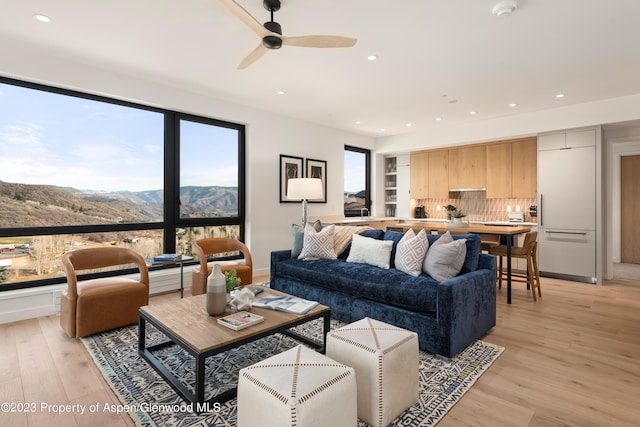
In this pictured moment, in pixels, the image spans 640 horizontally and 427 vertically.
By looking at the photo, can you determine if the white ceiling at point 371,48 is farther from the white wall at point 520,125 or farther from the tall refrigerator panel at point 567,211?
the tall refrigerator panel at point 567,211

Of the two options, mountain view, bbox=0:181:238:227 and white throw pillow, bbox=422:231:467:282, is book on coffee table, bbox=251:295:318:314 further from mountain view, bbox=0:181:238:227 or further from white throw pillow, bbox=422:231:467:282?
mountain view, bbox=0:181:238:227

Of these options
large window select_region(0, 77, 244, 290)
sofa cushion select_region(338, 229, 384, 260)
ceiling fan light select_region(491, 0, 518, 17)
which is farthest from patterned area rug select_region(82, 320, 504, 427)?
ceiling fan light select_region(491, 0, 518, 17)

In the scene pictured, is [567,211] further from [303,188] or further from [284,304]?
[284,304]

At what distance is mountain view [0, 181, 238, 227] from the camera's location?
344 centimetres

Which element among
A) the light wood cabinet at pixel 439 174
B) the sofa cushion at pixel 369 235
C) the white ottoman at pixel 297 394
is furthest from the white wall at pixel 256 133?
the white ottoman at pixel 297 394

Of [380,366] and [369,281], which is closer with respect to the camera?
[380,366]

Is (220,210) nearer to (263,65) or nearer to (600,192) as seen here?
(263,65)

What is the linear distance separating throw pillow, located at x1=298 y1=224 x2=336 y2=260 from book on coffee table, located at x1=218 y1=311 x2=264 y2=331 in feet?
5.68

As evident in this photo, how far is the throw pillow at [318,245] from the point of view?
3925 millimetres

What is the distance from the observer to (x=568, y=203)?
5.17 m

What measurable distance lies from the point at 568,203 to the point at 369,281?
4.16 meters

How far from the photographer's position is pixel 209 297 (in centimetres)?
227

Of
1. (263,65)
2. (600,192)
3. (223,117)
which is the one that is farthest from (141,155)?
(600,192)

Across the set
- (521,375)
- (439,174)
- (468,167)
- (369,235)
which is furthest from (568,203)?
(521,375)
